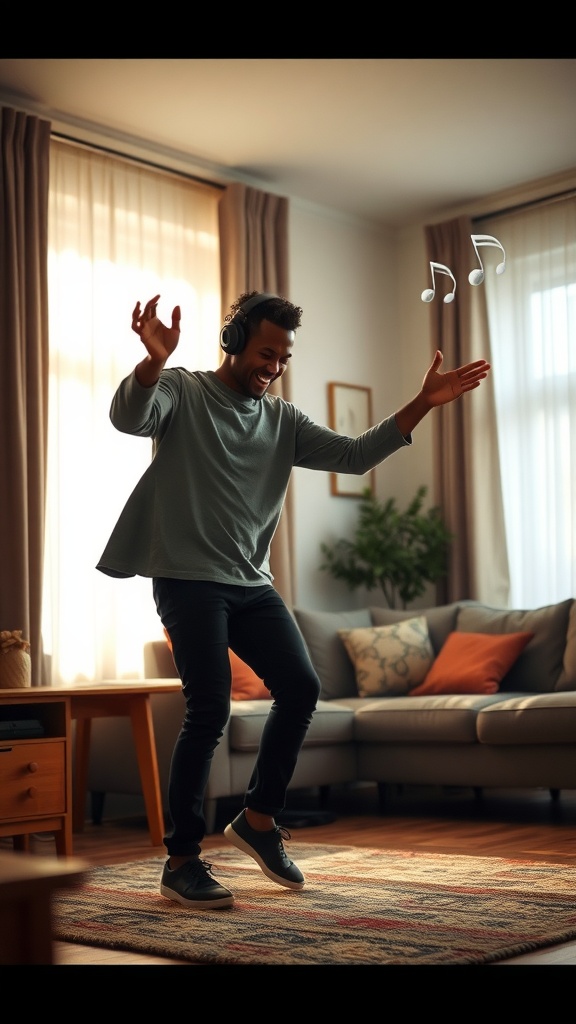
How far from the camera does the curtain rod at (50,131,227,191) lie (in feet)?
16.3

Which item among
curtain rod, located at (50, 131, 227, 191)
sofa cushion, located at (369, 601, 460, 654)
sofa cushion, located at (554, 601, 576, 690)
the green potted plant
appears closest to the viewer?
sofa cushion, located at (554, 601, 576, 690)

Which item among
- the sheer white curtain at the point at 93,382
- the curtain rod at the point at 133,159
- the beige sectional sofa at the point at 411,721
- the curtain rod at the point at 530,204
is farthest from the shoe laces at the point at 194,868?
the curtain rod at the point at 530,204

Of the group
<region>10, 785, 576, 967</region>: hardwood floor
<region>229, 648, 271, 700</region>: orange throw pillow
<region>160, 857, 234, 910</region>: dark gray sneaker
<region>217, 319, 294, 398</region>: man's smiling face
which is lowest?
<region>10, 785, 576, 967</region>: hardwood floor

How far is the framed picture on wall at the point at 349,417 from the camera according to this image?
6.11m

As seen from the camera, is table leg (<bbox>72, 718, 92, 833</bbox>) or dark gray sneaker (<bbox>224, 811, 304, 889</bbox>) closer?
dark gray sneaker (<bbox>224, 811, 304, 889</bbox>)

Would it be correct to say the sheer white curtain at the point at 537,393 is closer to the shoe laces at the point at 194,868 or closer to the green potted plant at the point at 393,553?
the green potted plant at the point at 393,553

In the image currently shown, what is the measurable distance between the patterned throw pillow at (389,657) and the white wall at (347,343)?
69 cm

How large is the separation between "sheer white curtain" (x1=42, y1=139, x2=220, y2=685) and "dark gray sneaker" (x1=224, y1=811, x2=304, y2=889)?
218 cm

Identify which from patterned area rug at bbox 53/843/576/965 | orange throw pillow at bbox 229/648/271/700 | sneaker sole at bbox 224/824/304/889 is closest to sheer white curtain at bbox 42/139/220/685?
orange throw pillow at bbox 229/648/271/700

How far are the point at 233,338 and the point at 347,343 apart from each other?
369 cm

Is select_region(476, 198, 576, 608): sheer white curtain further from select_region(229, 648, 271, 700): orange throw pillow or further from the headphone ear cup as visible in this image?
the headphone ear cup

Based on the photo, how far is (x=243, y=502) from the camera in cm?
262
